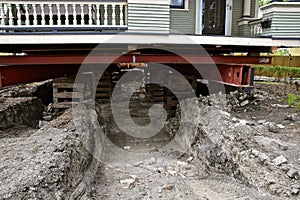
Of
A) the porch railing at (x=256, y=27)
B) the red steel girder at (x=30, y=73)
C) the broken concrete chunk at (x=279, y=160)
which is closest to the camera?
the broken concrete chunk at (x=279, y=160)

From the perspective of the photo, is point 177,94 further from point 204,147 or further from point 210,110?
point 204,147

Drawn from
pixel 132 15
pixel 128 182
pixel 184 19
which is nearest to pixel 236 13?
pixel 184 19

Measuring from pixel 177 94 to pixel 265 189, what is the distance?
13.8 feet

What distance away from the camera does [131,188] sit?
382 cm

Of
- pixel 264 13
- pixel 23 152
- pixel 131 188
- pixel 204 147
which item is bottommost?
pixel 131 188

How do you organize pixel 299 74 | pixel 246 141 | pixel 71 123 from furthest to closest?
pixel 299 74
pixel 71 123
pixel 246 141

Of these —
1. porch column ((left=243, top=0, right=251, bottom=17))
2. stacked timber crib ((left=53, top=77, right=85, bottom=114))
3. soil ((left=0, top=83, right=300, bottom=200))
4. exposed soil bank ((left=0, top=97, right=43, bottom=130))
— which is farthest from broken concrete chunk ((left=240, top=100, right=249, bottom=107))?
exposed soil bank ((left=0, top=97, right=43, bottom=130))

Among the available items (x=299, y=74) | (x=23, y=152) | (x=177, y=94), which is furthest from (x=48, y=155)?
(x=299, y=74)

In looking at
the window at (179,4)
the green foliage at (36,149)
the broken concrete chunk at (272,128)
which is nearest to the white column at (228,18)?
the window at (179,4)

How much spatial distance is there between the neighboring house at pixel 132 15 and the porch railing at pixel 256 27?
150 millimetres

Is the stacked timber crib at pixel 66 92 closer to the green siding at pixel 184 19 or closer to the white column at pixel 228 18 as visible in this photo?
the green siding at pixel 184 19

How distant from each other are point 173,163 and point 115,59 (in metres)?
Result: 2.36

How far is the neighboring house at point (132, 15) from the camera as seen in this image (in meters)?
5.13

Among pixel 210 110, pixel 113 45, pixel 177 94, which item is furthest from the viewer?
pixel 177 94
